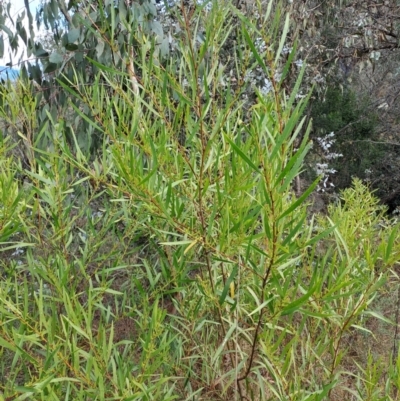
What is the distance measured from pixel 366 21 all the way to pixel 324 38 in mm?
483

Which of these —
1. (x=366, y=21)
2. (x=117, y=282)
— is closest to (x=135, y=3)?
(x=117, y=282)

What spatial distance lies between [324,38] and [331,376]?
4.00 metres

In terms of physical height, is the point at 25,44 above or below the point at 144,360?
above

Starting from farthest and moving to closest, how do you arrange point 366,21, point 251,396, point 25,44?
point 366,21 < point 25,44 < point 251,396

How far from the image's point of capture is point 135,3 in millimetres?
1723

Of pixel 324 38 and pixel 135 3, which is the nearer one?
pixel 135 3

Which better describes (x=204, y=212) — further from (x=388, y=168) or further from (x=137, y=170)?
(x=388, y=168)

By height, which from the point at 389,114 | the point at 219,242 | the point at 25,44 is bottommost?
the point at 389,114

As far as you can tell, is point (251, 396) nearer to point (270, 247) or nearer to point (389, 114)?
point (270, 247)

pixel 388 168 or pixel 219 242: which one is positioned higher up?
pixel 219 242

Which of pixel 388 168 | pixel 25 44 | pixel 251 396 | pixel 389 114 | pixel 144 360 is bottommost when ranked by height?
pixel 388 168

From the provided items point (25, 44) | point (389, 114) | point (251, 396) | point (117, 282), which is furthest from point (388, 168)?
point (251, 396)

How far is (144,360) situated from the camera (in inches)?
24.3

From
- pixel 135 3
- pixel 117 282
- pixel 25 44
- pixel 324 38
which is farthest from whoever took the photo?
pixel 324 38
